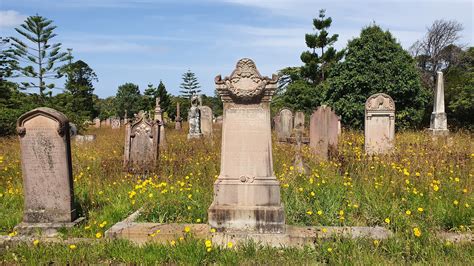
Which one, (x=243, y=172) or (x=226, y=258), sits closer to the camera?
(x=226, y=258)

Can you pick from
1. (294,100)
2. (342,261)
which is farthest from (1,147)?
(294,100)

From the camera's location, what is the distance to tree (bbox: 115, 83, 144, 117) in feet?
220

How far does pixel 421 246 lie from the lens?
12.1 feet

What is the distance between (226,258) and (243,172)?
1110mm

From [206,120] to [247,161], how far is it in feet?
42.5

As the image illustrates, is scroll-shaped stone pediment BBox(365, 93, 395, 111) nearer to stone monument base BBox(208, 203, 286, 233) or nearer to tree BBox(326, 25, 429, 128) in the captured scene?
stone monument base BBox(208, 203, 286, 233)

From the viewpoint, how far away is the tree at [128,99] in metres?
67.1

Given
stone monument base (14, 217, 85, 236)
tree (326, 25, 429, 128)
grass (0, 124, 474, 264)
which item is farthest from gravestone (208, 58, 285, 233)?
tree (326, 25, 429, 128)

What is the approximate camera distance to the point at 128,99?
232ft

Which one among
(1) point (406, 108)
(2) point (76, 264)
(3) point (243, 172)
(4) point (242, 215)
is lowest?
(2) point (76, 264)

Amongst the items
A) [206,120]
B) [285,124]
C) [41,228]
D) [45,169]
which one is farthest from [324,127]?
[206,120]

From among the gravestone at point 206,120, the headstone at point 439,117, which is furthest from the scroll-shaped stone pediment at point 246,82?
the headstone at point 439,117

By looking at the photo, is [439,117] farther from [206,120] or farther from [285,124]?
[206,120]

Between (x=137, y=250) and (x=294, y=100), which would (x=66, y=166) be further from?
(x=294, y=100)
